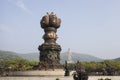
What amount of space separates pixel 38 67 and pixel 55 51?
172 inches

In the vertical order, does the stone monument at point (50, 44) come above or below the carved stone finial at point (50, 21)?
below

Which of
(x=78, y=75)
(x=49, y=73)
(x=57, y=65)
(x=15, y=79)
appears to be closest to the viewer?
(x=78, y=75)

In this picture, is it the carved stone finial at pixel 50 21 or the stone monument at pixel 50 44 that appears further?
the carved stone finial at pixel 50 21

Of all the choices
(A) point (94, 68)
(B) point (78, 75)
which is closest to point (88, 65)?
(A) point (94, 68)

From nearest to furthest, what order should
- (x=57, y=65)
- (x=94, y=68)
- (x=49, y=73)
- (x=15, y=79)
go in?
1. (x=15, y=79)
2. (x=49, y=73)
3. (x=57, y=65)
4. (x=94, y=68)

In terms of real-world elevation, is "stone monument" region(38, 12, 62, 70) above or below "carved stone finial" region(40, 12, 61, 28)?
below

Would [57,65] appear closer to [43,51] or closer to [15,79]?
[43,51]

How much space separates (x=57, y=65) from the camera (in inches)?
1871

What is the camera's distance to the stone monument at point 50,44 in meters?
48.0

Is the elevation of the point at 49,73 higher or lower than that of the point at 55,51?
lower

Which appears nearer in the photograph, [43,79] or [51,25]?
[43,79]

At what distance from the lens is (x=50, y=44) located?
4834 centimetres

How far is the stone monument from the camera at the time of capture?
48000 millimetres

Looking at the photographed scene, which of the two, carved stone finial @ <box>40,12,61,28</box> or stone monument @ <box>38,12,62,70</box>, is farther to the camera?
carved stone finial @ <box>40,12,61,28</box>
